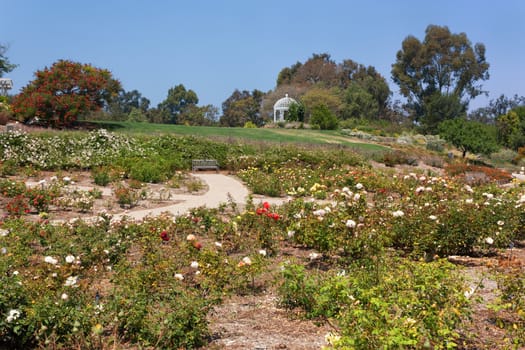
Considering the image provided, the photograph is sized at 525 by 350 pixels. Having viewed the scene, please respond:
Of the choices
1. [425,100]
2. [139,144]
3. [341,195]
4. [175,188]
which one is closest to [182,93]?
[425,100]

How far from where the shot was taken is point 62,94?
2081 cm

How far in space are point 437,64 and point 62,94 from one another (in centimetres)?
4124

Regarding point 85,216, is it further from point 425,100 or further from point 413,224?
point 425,100

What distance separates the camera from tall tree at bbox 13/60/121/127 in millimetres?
19891

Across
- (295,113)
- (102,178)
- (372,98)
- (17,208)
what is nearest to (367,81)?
(372,98)

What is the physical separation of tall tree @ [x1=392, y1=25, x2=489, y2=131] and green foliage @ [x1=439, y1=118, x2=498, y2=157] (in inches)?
1038

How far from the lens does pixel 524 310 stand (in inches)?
140

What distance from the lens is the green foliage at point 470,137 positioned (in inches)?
990

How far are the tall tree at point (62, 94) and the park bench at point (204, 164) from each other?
744cm

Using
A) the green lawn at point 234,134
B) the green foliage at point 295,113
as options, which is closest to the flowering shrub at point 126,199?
the green lawn at point 234,134

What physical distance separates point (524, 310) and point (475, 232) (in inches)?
96.9

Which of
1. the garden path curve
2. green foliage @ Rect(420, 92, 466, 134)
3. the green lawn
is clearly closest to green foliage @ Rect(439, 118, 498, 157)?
the green lawn

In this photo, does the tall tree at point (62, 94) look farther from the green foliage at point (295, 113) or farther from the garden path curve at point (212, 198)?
the green foliage at point (295, 113)

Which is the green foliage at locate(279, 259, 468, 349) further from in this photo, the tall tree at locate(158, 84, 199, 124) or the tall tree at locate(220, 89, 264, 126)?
the tall tree at locate(158, 84, 199, 124)
